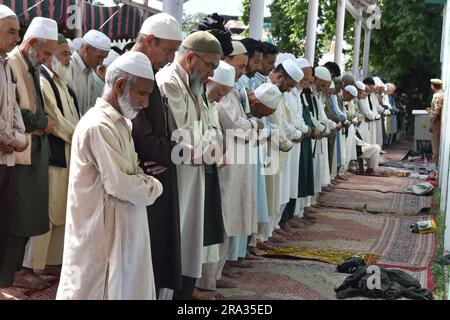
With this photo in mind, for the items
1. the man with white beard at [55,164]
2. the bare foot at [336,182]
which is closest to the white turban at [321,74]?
the bare foot at [336,182]

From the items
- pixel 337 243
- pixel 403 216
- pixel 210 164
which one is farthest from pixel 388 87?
pixel 210 164

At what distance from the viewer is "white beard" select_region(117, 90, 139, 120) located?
3850 millimetres

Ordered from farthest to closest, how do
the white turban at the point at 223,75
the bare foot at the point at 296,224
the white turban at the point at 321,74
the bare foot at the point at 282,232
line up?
the white turban at the point at 321,74 → the bare foot at the point at 296,224 → the bare foot at the point at 282,232 → the white turban at the point at 223,75

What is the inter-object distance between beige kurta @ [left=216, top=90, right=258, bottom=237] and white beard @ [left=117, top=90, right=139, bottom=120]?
6.61ft

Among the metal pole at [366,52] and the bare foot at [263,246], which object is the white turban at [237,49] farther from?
the metal pole at [366,52]

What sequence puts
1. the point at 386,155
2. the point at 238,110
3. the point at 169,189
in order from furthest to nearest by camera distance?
the point at 386,155, the point at 238,110, the point at 169,189

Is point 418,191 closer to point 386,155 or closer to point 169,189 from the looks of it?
point 386,155

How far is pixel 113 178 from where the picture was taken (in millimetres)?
3656

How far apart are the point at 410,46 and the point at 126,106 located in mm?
20068

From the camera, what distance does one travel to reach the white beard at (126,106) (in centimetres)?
385

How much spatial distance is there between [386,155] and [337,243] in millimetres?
10745

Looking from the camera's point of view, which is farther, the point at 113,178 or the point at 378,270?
the point at 378,270

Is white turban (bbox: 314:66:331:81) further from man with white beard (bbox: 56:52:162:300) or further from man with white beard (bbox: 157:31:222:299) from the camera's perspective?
man with white beard (bbox: 56:52:162:300)

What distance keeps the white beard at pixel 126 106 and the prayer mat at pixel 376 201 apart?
6.89 m
